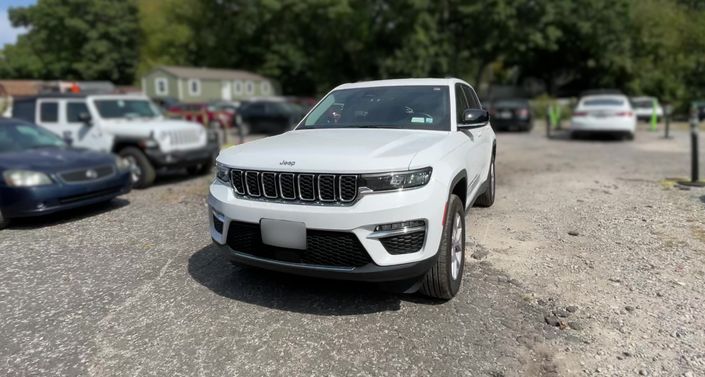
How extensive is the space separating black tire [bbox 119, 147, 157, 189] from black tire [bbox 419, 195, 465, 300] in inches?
265

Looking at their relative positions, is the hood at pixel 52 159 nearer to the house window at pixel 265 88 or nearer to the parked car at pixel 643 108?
the parked car at pixel 643 108

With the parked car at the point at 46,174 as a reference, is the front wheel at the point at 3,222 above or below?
below

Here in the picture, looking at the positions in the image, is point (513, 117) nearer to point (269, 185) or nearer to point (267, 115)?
point (267, 115)

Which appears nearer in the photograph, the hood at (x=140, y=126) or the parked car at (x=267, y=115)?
the hood at (x=140, y=126)

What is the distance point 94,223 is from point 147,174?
2663 mm

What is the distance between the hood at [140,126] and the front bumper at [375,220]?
648cm

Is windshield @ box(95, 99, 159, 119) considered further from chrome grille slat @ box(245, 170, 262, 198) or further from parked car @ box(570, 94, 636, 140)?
parked car @ box(570, 94, 636, 140)

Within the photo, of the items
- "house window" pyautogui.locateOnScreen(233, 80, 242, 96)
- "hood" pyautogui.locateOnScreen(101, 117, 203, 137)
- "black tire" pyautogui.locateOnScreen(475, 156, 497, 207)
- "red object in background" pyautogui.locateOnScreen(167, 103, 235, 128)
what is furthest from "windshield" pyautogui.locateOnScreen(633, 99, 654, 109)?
"house window" pyautogui.locateOnScreen(233, 80, 242, 96)

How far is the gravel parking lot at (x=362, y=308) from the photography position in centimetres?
326

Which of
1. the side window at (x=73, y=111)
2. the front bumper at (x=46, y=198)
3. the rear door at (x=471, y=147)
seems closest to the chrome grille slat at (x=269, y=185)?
the rear door at (x=471, y=147)

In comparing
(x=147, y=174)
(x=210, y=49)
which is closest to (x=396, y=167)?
(x=147, y=174)

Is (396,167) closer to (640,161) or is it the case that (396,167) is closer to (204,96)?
(640,161)

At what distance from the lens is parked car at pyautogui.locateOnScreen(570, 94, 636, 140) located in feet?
51.6

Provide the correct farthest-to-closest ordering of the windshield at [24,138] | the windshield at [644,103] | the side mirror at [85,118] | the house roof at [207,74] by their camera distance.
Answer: the house roof at [207,74], the windshield at [644,103], the side mirror at [85,118], the windshield at [24,138]
